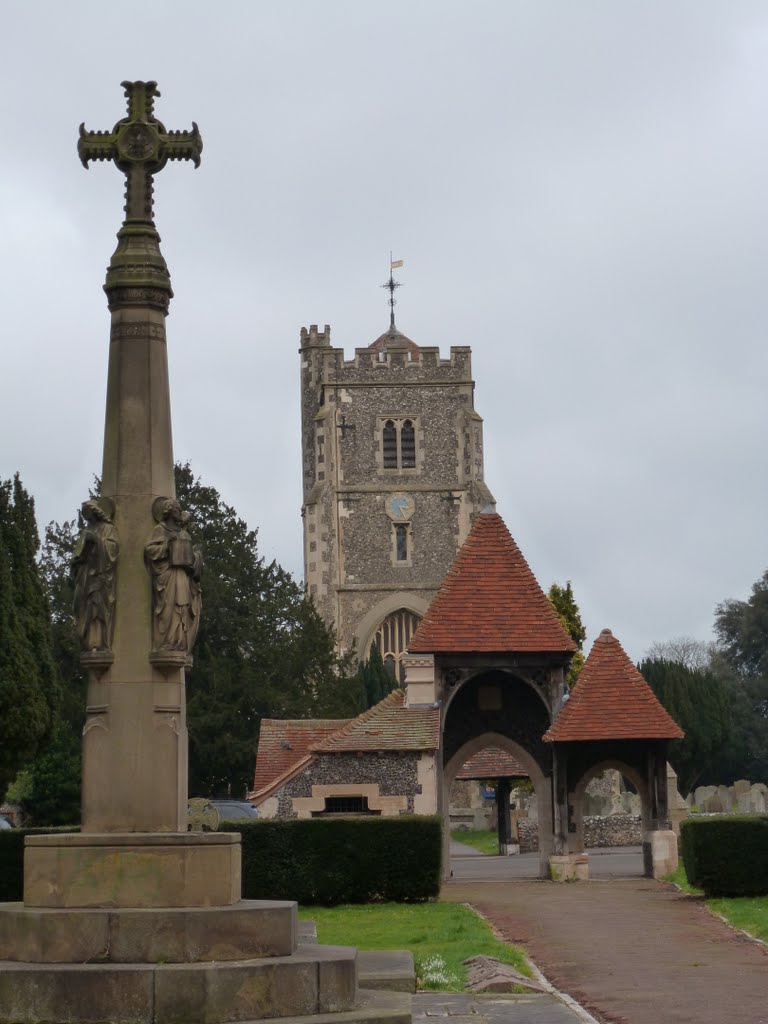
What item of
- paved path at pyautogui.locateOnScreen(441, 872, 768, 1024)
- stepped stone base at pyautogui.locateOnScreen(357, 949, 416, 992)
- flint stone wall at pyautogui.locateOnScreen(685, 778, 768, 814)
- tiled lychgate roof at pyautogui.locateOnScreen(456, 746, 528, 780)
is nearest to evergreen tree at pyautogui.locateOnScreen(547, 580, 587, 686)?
flint stone wall at pyautogui.locateOnScreen(685, 778, 768, 814)

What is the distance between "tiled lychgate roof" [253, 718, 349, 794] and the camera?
35594 mm

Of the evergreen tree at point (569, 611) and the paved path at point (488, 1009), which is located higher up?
the evergreen tree at point (569, 611)

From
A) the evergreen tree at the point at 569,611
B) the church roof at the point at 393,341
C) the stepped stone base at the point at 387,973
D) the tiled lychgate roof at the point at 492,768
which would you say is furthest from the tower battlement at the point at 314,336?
the stepped stone base at the point at 387,973

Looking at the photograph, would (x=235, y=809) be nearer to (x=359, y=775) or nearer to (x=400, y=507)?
(x=359, y=775)

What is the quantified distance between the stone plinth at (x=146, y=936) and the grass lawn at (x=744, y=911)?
9.28 meters

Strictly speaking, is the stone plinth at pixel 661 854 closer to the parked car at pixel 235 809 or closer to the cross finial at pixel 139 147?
the parked car at pixel 235 809

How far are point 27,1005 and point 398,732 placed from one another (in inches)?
830

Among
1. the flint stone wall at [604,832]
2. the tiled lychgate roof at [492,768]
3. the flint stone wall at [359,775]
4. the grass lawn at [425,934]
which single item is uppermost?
the tiled lychgate roof at [492,768]

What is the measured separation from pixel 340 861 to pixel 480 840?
3184 centimetres

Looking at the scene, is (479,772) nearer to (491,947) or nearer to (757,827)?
(757,827)

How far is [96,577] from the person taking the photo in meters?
11.9

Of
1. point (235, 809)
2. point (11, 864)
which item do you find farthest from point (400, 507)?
point (11, 864)

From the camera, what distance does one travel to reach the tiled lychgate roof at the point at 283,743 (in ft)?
117

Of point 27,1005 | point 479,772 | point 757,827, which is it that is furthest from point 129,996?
point 479,772
